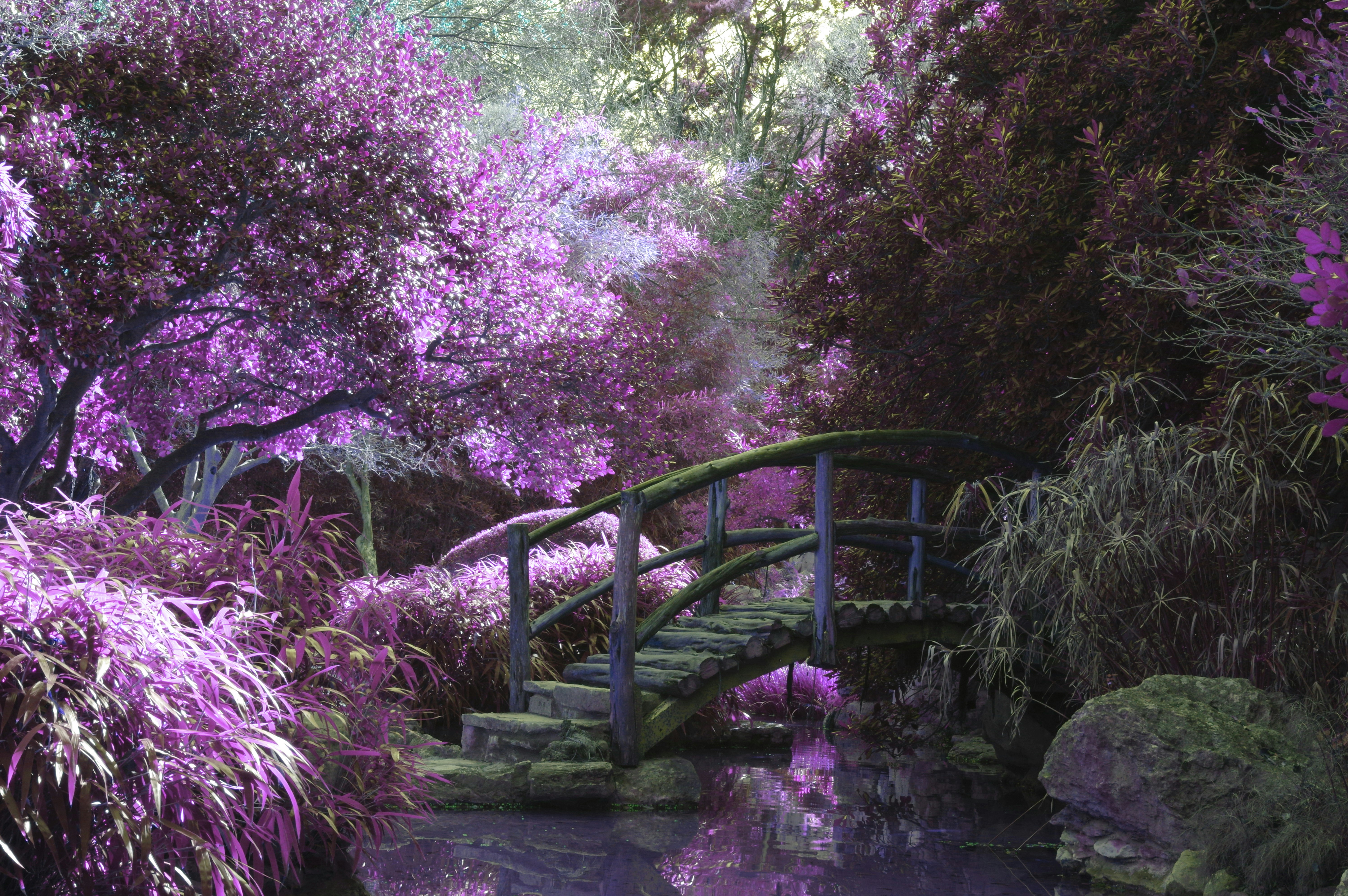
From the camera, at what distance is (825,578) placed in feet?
19.0

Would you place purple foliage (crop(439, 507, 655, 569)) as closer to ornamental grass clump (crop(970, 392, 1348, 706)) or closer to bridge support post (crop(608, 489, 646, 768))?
bridge support post (crop(608, 489, 646, 768))

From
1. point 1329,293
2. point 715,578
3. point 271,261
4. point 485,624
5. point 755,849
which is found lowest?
point 755,849

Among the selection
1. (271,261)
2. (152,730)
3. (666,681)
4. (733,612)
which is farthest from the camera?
(733,612)

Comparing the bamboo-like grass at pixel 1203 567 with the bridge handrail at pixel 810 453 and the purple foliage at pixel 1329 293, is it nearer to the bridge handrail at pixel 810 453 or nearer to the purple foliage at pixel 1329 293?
the bridge handrail at pixel 810 453

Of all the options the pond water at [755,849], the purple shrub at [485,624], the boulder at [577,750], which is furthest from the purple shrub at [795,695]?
the boulder at [577,750]

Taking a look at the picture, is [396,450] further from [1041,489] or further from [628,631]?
[1041,489]

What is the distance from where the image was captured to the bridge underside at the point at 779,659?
222 inches

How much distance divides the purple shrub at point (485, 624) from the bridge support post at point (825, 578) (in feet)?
6.65

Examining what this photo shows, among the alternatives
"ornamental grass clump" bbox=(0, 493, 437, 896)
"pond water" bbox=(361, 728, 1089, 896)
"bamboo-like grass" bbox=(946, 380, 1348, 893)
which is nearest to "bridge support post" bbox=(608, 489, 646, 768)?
"pond water" bbox=(361, 728, 1089, 896)

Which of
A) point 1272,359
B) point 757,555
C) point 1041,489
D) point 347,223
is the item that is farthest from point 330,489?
point 1272,359

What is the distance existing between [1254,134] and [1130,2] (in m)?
1.09

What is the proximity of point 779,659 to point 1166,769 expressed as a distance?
2052 millimetres

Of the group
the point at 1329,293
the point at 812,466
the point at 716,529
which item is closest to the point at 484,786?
the point at 716,529

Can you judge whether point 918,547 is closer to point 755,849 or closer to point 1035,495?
point 1035,495
